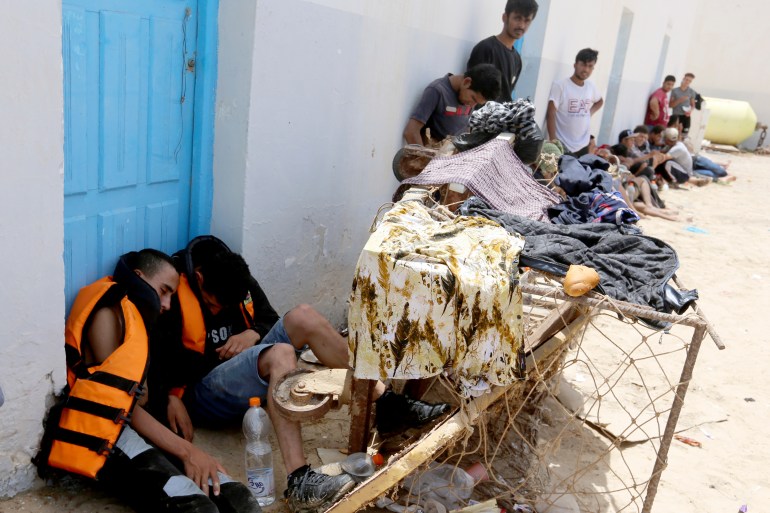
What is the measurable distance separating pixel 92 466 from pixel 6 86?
127 centimetres

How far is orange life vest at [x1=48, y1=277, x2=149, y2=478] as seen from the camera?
7.89 feet

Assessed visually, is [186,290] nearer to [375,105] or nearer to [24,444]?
[24,444]

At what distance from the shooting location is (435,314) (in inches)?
90.9

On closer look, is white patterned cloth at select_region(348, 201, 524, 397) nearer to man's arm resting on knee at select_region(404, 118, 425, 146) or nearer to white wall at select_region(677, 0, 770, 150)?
man's arm resting on knee at select_region(404, 118, 425, 146)

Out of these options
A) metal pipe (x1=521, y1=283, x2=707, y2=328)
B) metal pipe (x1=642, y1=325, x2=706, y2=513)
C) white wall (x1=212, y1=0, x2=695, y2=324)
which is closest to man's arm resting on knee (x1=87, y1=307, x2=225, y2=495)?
white wall (x1=212, y1=0, x2=695, y2=324)

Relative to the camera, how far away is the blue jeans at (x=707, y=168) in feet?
45.3

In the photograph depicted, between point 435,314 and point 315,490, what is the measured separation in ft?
2.62

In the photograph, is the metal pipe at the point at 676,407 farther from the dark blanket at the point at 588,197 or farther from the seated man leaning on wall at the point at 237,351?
the dark blanket at the point at 588,197

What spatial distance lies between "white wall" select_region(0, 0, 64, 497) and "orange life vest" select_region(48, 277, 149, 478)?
0.12 metres

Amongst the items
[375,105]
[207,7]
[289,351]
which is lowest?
Answer: [289,351]

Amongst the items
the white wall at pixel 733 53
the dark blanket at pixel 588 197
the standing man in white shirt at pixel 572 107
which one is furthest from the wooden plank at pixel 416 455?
the white wall at pixel 733 53

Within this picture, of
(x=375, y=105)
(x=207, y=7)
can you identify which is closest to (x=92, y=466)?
(x=207, y=7)

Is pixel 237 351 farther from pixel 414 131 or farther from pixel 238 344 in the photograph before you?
pixel 414 131

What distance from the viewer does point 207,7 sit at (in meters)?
3.29
